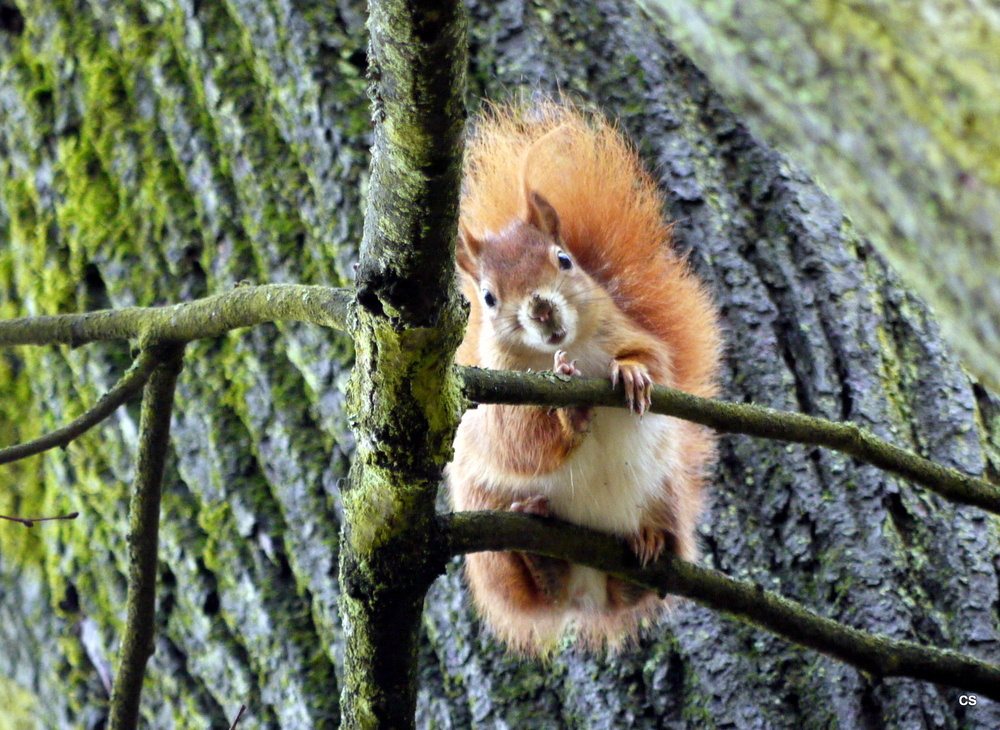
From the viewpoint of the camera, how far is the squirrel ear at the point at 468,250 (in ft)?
5.49

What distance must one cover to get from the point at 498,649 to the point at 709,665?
0.32 m

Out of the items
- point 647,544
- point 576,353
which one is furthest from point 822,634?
point 576,353

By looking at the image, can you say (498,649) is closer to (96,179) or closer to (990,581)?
(990,581)

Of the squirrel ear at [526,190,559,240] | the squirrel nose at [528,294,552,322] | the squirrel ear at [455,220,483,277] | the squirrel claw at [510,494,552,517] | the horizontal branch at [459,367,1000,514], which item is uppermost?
the squirrel ear at [526,190,559,240]

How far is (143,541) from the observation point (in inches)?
50.6

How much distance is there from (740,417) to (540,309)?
47cm

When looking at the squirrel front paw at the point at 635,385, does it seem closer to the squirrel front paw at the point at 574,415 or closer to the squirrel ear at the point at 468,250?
the squirrel front paw at the point at 574,415

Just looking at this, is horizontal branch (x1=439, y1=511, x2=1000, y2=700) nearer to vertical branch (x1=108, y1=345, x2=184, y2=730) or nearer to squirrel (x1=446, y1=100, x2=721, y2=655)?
squirrel (x1=446, y1=100, x2=721, y2=655)

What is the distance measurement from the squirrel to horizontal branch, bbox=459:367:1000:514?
369 mm

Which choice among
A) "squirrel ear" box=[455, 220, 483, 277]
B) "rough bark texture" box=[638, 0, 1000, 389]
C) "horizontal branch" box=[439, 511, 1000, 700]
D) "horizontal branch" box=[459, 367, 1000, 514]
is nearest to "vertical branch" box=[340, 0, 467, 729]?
"horizontal branch" box=[459, 367, 1000, 514]

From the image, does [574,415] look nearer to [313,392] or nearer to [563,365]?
[563,365]

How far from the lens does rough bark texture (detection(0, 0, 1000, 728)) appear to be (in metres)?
1.47

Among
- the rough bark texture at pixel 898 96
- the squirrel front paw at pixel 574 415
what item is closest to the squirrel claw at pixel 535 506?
the squirrel front paw at pixel 574 415

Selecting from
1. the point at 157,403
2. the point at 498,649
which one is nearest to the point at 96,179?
the point at 157,403
